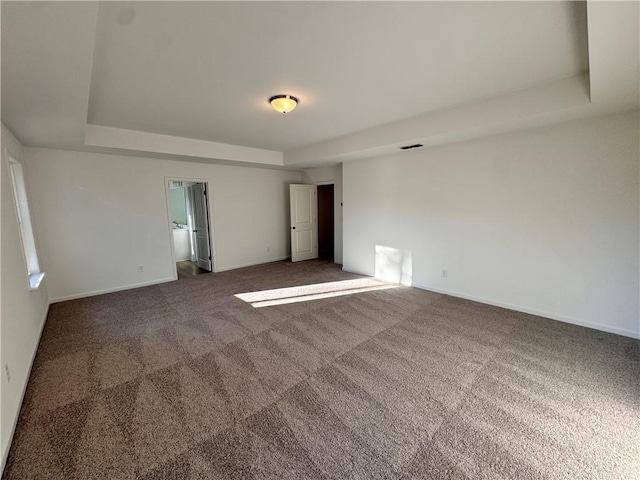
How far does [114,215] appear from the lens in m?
4.44

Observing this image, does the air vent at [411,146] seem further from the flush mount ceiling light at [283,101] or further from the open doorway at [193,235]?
the open doorway at [193,235]

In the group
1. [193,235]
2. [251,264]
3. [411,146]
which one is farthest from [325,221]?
[411,146]

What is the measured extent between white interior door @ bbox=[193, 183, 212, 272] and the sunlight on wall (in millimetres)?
2077

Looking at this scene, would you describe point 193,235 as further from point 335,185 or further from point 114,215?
point 335,185

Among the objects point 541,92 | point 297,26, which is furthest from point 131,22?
point 541,92

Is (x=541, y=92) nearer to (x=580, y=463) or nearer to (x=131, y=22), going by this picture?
(x=580, y=463)

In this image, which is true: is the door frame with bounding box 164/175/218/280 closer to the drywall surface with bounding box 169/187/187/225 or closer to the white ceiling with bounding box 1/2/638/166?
the white ceiling with bounding box 1/2/638/166

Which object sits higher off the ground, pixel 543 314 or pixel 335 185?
pixel 335 185

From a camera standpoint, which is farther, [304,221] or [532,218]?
[304,221]

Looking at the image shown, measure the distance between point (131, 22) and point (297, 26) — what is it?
1.02 m

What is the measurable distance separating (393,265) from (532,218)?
2.16m

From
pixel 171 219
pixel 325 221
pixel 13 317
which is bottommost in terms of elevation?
pixel 13 317

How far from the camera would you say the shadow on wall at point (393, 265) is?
4691mm

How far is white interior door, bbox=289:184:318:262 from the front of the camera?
6.57 metres
